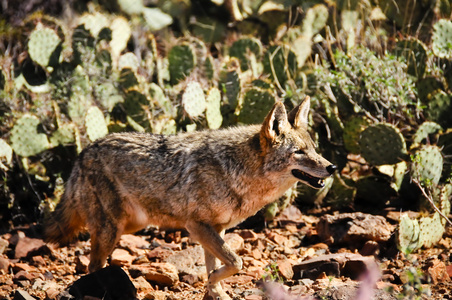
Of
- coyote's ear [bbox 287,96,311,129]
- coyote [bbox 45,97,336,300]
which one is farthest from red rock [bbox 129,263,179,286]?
coyote's ear [bbox 287,96,311,129]

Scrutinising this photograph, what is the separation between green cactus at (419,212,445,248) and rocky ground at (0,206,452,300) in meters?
0.11

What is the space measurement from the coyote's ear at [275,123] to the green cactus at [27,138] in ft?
12.3

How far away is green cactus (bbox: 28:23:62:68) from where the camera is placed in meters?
9.66

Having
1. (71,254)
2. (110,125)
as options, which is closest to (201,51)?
(110,125)

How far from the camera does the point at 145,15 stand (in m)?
14.2

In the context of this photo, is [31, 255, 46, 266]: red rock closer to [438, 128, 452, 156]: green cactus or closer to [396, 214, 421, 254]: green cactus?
[396, 214, 421, 254]: green cactus

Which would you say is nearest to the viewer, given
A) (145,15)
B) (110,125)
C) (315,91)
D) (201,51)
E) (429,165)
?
(429,165)

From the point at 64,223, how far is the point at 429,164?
14.2ft

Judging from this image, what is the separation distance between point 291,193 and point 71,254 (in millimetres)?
2917

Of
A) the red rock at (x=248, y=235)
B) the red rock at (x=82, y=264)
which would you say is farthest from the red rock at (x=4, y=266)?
the red rock at (x=248, y=235)

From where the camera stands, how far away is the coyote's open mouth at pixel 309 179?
5.80 m

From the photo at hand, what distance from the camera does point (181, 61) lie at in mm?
10016

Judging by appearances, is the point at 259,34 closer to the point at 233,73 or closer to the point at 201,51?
the point at 201,51

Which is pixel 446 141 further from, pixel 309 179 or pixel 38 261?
pixel 38 261
